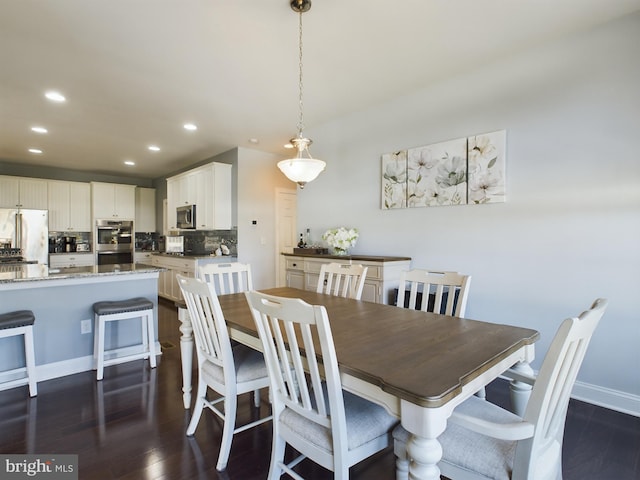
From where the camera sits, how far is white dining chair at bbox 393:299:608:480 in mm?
1009

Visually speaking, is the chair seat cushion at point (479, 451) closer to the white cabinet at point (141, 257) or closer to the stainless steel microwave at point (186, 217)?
the stainless steel microwave at point (186, 217)

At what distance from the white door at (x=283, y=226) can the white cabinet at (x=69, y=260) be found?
3846mm

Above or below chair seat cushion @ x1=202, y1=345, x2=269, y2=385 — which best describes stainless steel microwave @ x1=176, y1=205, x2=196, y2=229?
above

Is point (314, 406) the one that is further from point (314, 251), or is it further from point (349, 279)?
point (314, 251)

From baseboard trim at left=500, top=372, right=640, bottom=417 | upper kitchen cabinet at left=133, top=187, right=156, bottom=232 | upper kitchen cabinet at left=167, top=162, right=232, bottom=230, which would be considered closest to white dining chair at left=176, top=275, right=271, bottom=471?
baseboard trim at left=500, top=372, right=640, bottom=417

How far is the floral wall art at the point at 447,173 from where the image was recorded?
2869 mm

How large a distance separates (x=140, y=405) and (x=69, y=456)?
0.56 metres

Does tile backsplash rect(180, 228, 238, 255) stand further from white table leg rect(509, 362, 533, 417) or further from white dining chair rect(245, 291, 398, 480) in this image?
white table leg rect(509, 362, 533, 417)

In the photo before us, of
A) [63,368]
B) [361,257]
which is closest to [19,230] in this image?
[63,368]

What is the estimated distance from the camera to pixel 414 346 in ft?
4.61

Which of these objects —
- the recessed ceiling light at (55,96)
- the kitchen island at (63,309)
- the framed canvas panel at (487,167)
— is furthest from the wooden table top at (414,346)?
the recessed ceiling light at (55,96)

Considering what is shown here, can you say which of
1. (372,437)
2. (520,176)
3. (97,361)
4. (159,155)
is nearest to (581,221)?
(520,176)

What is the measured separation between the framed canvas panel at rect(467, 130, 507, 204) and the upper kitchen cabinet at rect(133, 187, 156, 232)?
7.30m

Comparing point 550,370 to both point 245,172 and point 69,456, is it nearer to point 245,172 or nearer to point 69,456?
point 69,456
